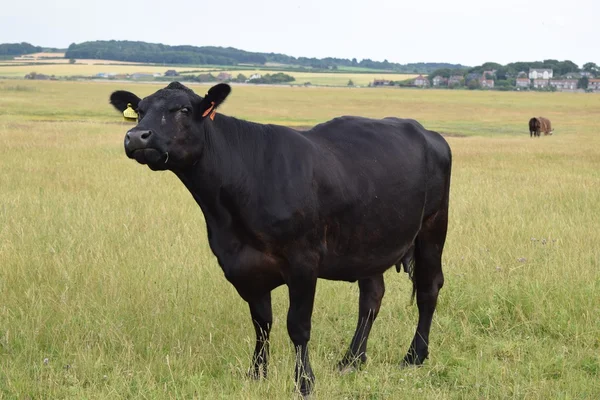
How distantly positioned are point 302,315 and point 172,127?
60.5 inches

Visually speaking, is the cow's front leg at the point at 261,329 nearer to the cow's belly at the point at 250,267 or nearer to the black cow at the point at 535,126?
the cow's belly at the point at 250,267

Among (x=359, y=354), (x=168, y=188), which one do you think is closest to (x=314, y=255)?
(x=359, y=354)

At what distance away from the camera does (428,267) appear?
6098 mm

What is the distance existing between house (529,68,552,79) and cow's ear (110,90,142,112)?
179 metres

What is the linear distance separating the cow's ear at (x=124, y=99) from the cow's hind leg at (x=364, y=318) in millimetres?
2413

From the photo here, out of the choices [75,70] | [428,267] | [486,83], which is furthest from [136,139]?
[486,83]

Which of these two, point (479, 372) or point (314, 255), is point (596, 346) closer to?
point (479, 372)

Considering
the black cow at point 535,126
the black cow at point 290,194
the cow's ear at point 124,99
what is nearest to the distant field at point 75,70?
the black cow at point 535,126

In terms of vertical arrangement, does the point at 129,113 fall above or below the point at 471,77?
above

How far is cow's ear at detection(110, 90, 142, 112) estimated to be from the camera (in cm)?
501

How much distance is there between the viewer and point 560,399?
16.1 feet

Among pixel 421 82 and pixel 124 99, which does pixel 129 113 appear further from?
pixel 421 82

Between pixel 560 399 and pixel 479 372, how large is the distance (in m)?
0.64

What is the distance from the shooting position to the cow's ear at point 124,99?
501cm
